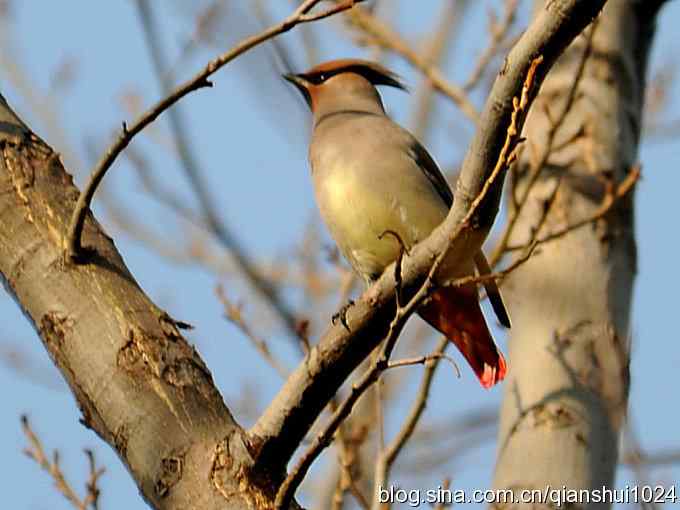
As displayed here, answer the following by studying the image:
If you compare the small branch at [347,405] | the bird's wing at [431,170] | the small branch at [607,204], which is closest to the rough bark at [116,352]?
the small branch at [347,405]

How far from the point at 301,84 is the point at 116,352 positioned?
7.66 feet

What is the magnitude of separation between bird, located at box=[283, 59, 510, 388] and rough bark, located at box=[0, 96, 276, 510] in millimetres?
959

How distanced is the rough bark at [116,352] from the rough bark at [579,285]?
41.6 inches

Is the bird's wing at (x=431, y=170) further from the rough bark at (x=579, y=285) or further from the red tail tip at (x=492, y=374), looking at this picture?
the red tail tip at (x=492, y=374)

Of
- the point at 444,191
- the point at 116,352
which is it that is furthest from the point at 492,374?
the point at 116,352

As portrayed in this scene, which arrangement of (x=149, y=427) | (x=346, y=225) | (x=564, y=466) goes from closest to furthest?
(x=149, y=427)
(x=564, y=466)
(x=346, y=225)

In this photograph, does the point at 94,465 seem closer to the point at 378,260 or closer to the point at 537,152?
the point at 378,260

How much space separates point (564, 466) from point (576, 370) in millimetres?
349

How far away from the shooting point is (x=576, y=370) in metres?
3.68

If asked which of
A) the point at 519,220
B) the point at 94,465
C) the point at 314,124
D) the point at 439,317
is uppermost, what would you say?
the point at 314,124

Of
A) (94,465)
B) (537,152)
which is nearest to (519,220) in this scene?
(537,152)

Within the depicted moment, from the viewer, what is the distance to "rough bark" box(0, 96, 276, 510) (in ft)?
8.04

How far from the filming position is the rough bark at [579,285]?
349cm

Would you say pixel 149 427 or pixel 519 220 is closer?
pixel 149 427
